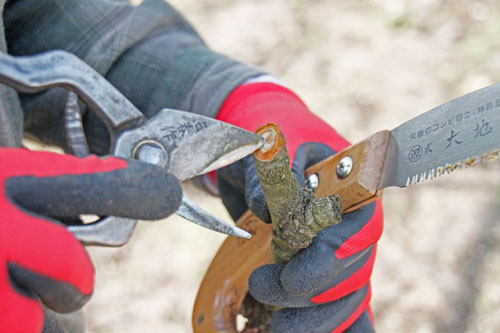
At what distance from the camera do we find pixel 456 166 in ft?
2.77

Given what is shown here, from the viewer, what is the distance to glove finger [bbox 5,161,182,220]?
2.24ft

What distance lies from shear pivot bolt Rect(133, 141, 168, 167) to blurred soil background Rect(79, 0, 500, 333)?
147cm

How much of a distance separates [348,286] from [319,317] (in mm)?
88

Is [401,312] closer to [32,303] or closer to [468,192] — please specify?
[468,192]

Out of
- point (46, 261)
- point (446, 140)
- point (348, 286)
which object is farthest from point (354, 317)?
point (46, 261)

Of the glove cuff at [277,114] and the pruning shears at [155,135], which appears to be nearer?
the pruning shears at [155,135]

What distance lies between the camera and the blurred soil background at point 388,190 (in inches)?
83.3

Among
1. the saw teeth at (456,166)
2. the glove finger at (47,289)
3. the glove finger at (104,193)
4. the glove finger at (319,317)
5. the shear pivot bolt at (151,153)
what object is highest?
the saw teeth at (456,166)

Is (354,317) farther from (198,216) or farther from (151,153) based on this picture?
(151,153)

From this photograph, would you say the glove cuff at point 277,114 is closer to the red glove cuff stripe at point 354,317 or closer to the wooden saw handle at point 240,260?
the wooden saw handle at point 240,260

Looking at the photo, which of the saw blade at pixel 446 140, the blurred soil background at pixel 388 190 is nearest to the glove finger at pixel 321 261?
the saw blade at pixel 446 140

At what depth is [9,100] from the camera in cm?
107

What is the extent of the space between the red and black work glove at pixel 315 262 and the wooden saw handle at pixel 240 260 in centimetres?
6

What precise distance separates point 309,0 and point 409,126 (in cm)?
245
